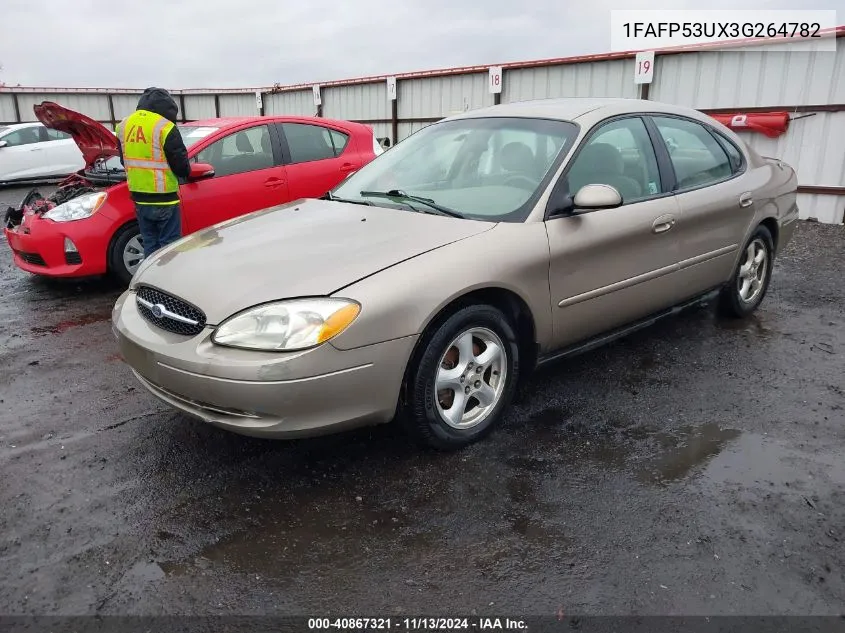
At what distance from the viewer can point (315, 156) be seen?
271 inches

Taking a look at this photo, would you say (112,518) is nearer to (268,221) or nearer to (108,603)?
(108,603)

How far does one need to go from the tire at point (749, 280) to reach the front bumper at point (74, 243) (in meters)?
5.12

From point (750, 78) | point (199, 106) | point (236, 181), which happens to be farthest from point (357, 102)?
point (236, 181)

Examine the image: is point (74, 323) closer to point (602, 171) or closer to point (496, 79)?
point (602, 171)

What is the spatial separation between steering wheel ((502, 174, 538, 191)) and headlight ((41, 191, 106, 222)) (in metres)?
4.02

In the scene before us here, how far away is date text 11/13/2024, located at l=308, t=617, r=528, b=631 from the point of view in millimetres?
2115

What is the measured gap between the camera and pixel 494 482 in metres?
2.90

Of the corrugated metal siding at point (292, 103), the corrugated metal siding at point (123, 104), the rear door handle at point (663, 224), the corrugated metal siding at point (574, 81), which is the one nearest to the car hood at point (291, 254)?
the rear door handle at point (663, 224)

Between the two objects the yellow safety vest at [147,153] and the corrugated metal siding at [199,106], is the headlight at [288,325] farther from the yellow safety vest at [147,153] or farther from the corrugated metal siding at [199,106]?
the corrugated metal siding at [199,106]

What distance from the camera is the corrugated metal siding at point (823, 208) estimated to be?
9.16 m

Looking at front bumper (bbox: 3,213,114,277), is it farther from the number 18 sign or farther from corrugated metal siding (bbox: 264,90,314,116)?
corrugated metal siding (bbox: 264,90,314,116)

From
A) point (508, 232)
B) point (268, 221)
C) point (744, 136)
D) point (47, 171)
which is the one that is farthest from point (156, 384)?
point (47, 171)

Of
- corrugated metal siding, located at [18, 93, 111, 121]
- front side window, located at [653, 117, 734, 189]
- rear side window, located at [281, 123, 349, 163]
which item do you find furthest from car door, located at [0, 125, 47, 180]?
front side window, located at [653, 117, 734, 189]

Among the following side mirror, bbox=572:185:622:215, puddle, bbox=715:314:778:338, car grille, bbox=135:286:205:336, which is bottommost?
puddle, bbox=715:314:778:338
